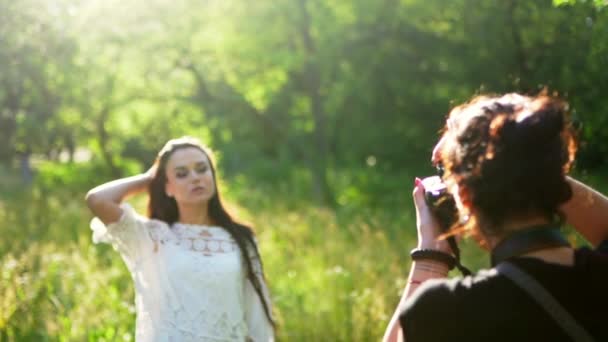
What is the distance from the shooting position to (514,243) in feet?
4.98

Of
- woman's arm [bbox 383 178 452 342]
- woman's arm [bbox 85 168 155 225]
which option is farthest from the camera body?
woman's arm [bbox 85 168 155 225]

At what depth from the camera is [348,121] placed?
1759 cm

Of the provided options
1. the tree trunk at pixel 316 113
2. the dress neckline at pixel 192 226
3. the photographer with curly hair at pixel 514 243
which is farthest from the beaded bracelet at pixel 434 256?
the tree trunk at pixel 316 113

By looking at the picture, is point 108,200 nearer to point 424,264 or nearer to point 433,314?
point 424,264

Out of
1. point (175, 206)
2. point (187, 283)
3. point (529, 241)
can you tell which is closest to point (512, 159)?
point (529, 241)

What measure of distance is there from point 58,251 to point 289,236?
257 centimetres

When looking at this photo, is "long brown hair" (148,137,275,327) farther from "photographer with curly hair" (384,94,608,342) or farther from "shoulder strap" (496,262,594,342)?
"shoulder strap" (496,262,594,342)

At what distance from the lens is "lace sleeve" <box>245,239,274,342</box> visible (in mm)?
3562

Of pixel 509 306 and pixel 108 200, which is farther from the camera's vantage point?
pixel 108 200

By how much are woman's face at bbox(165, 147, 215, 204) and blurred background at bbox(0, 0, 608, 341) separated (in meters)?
0.59

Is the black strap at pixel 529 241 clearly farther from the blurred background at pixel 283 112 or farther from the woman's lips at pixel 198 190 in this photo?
the woman's lips at pixel 198 190

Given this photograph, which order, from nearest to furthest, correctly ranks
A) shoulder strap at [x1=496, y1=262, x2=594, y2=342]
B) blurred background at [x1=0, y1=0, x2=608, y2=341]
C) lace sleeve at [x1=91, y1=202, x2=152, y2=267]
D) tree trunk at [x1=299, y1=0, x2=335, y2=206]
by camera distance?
shoulder strap at [x1=496, y1=262, x2=594, y2=342] → lace sleeve at [x1=91, y1=202, x2=152, y2=267] → blurred background at [x1=0, y1=0, x2=608, y2=341] → tree trunk at [x1=299, y1=0, x2=335, y2=206]

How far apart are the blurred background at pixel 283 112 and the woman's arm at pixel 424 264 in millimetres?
1592

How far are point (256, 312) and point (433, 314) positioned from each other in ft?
7.11
